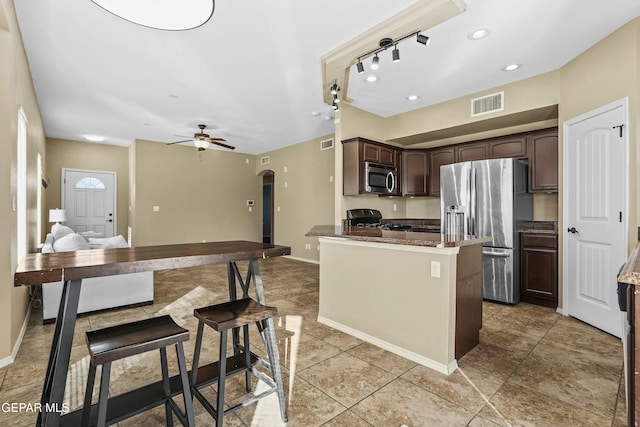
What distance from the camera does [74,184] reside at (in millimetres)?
7004

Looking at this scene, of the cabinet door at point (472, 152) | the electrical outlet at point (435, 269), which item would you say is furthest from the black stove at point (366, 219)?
the electrical outlet at point (435, 269)

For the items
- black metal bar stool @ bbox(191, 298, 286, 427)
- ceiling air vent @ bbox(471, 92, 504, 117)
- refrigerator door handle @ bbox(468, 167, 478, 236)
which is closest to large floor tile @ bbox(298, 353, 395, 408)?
black metal bar stool @ bbox(191, 298, 286, 427)

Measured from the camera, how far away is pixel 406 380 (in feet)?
7.02

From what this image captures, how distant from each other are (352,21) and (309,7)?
0.41 meters

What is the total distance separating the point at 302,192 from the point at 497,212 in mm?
4146

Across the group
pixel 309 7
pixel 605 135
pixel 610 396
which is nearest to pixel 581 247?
pixel 605 135

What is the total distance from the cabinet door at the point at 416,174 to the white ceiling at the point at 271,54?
34.5 inches

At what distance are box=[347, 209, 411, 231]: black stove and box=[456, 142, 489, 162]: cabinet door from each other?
1.45m

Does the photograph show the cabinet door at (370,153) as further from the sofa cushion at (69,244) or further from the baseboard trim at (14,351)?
the baseboard trim at (14,351)

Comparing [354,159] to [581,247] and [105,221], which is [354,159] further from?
[105,221]

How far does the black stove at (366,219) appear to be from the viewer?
4.90 meters

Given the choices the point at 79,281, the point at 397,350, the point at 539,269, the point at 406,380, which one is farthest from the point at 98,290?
the point at 539,269

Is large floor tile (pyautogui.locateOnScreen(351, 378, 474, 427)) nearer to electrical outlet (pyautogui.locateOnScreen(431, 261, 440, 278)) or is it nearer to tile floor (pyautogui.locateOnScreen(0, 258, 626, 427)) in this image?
tile floor (pyautogui.locateOnScreen(0, 258, 626, 427))

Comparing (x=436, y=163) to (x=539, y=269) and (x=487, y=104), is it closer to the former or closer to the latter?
(x=487, y=104)
